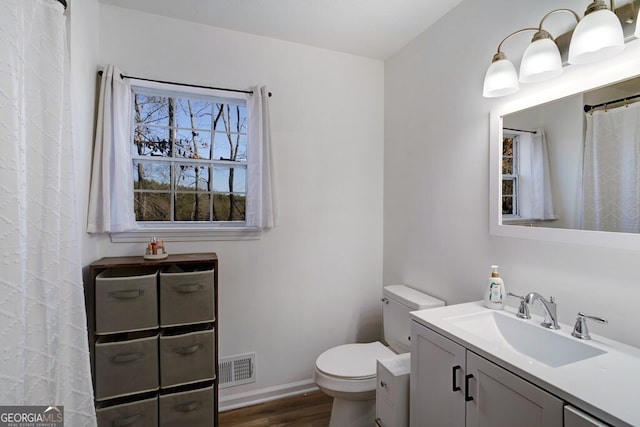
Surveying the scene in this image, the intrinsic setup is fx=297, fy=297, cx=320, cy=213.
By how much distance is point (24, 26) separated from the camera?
2.67ft

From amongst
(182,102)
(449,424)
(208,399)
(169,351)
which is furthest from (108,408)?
(182,102)

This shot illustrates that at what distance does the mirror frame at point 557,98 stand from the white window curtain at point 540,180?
0.08 m

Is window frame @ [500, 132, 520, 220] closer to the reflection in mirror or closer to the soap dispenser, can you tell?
the reflection in mirror

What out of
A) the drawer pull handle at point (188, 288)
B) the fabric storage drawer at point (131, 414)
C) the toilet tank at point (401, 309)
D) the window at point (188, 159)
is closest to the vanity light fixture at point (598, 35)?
the toilet tank at point (401, 309)

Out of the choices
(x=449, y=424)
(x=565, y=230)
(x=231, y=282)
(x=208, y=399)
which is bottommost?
(x=208, y=399)

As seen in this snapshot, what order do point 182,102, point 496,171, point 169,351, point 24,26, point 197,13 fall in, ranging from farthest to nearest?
point 182,102 < point 197,13 < point 169,351 < point 496,171 < point 24,26

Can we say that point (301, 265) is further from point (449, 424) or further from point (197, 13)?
point (197, 13)

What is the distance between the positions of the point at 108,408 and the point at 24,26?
1699 millimetres

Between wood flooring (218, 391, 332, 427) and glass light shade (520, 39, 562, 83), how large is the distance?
2.21 metres

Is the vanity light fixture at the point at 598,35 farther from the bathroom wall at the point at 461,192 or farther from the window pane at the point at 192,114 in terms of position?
the window pane at the point at 192,114

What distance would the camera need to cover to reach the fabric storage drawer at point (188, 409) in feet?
5.31

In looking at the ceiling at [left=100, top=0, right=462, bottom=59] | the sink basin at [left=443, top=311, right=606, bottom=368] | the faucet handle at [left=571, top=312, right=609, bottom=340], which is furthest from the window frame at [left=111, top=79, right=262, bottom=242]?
the faucet handle at [left=571, top=312, right=609, bottom=340]

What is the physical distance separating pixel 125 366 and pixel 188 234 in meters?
0.79

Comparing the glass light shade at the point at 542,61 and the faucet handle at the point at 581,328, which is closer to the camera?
the faucet handle at the point at 581,328
